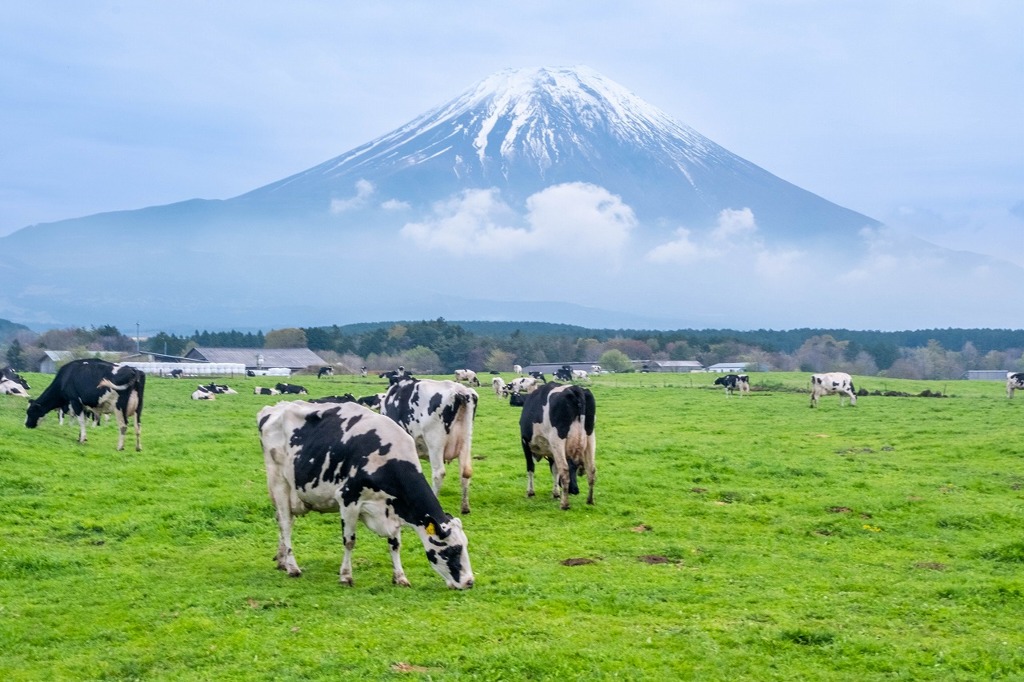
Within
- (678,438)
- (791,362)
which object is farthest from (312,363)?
(678,438)

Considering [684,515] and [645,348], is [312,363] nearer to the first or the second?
[645,348]

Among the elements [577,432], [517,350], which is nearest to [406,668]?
[577,432]

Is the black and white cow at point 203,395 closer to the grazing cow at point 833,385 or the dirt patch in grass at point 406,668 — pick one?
the grazing cow at point 833,385

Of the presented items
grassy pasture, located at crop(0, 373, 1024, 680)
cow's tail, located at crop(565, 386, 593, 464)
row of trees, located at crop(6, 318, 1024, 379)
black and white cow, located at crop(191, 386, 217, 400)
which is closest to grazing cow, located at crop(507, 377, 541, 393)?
black and white cow, located at crop(191, 386, 217, 400)

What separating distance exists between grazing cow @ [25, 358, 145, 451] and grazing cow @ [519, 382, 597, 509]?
30.3ft

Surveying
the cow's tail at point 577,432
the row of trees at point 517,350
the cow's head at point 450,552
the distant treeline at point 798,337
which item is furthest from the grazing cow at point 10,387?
the distant treeline at point 798,337

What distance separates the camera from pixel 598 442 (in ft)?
79.4

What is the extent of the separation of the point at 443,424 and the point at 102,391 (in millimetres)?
9711

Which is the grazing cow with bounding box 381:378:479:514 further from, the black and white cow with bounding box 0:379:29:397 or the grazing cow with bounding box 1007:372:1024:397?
the grazing cow with bounding box 1007:372:1024:397

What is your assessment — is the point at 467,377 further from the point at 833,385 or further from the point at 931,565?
the point at 931,565

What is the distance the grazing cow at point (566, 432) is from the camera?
16.0m

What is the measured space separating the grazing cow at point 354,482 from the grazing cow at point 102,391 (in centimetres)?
1002

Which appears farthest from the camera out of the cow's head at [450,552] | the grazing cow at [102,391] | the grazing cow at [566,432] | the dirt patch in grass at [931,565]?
the grazing cow at [102,391]

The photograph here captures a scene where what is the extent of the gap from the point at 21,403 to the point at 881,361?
10572 centimetres
